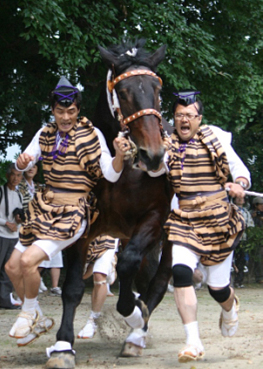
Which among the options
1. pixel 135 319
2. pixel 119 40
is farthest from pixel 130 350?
pixel 119 40

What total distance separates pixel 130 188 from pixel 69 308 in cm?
111

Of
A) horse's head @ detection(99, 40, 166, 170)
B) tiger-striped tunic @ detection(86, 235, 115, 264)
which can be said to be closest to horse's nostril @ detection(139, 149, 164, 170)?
horse's head @ detection(99, 40, 166, 170)

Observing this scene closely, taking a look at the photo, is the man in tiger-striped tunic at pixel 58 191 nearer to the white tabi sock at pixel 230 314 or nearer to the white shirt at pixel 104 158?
the white shirt at pixel 104 158

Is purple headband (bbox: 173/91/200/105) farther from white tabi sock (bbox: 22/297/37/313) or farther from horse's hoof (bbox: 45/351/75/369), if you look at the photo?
horse's hoof (bbox: 45/351/75/369)

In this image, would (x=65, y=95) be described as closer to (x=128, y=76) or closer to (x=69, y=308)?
(x=128, y=76)

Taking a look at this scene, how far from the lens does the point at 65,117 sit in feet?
17.2

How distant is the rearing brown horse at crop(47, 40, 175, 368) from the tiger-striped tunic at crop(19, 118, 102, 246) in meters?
0.32

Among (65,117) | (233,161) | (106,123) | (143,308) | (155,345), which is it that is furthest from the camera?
(155,345)

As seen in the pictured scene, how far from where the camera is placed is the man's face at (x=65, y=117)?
5262 millimetres

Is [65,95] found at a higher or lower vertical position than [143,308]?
higher

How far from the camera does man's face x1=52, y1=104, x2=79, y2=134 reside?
17.3 feet

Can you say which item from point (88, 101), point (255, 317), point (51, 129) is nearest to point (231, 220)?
point (51, 129)

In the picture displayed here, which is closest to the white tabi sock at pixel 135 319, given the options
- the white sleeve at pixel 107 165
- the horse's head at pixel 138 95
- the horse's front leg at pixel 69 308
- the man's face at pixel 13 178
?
the horse's front leg at pixel 69 308

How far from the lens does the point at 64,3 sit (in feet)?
34.1
